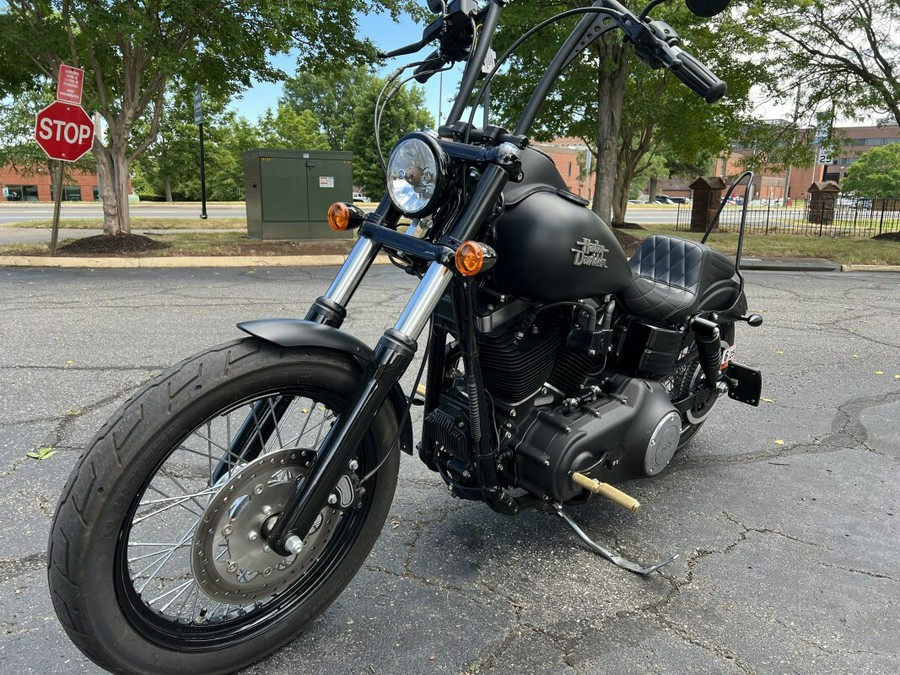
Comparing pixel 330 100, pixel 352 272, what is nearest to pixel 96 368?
pixel 352 272

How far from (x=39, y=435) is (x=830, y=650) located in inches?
146

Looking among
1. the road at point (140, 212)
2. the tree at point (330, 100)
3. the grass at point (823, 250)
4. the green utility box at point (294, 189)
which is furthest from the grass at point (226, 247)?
the tree at point (330, 100)

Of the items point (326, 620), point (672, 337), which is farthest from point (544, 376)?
point (326, 620)

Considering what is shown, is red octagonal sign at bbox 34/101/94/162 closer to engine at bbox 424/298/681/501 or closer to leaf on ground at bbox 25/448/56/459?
leaf on ground at bbox 25/448/56/459

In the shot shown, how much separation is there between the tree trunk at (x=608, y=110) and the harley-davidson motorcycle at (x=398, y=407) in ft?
39.3

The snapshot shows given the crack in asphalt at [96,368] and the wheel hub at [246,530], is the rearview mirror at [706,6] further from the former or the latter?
the crack in asphalt at [96,368]

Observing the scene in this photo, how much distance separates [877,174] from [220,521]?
202 ft

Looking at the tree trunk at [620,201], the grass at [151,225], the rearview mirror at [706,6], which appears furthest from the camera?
the tree trunk at [620,201]

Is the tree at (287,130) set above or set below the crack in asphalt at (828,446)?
above

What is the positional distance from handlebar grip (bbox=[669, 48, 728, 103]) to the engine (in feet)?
2.72

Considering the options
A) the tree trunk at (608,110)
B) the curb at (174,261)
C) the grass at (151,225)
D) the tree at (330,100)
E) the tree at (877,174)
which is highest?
the tree at (330,100)

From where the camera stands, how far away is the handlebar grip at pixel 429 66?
241cm

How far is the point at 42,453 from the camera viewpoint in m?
3.30

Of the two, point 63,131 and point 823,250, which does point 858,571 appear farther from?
point 823,250
